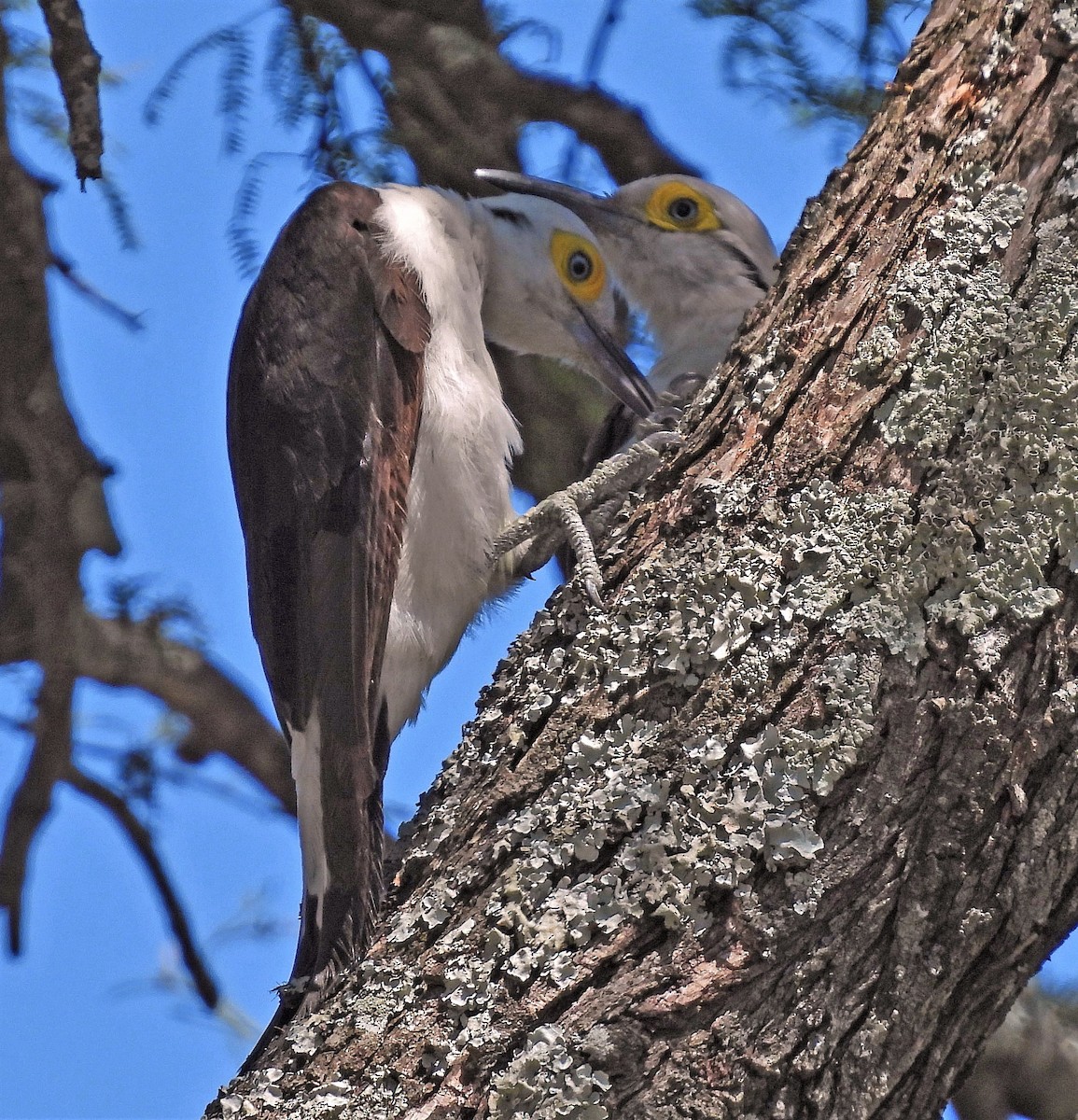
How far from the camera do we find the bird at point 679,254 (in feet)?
13.3

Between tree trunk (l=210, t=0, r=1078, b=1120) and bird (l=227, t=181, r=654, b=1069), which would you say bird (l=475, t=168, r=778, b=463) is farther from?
tree trunk (l=210, t=0, r=1078, b=1120)

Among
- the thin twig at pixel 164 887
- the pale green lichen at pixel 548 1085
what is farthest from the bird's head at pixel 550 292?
the pale green lichen at pixel 548 1085

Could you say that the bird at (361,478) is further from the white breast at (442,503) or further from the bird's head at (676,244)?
the bird's head at (676,244)

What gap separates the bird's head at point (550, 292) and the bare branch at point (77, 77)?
1.03m

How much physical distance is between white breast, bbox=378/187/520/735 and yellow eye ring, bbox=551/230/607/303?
2.08ft

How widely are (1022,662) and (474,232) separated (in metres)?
2.30

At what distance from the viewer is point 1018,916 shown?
175 cm

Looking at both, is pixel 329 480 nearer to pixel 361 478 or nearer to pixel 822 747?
pixel 361 478

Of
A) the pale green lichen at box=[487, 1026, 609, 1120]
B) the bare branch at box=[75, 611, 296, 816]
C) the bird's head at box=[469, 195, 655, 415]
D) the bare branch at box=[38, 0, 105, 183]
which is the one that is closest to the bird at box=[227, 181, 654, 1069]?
the bird's head at box=[469, 195, 655, 415]

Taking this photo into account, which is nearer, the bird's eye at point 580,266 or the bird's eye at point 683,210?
the bird's eye at point 580,266

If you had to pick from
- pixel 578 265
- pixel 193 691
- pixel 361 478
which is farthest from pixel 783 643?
pixel 193 691

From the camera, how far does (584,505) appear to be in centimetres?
285

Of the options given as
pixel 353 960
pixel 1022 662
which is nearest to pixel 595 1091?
pixel 353 960

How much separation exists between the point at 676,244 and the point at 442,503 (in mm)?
1513
